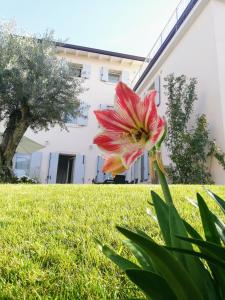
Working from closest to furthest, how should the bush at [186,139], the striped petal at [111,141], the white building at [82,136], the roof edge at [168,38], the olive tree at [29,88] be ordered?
the striped petal at [111,141] → the bush at [186,139] → the roof edge at [168,38] → the olive tree at [29,88] → the white building at [82,136]

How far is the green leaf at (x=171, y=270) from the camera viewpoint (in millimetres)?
698

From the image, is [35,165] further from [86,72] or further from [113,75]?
[113,75]

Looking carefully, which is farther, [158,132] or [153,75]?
[153,75]

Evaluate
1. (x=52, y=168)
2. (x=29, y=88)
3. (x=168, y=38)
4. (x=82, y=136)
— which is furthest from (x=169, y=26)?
(x=52, y=168)

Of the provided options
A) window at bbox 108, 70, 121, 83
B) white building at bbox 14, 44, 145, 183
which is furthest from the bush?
window at bbox 108, 70, 121, 83

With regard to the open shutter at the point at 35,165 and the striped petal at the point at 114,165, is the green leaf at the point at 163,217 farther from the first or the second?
the open shutter at the point at 35,165

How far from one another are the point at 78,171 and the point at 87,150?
1426mm

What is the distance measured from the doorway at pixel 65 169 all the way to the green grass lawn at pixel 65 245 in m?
15.3

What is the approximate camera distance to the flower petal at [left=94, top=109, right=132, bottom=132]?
0.82 m

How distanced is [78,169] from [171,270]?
57.2 feet

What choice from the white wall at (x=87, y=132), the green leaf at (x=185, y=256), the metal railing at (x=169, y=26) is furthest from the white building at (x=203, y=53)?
the green leaf at (x=185, y=256)

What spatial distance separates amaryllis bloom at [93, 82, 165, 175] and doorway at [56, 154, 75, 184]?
61.0 feet

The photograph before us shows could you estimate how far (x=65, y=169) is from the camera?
19969 mm

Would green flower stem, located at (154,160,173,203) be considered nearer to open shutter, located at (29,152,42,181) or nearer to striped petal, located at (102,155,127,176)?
striped petal, located at (102,155,127,176)
